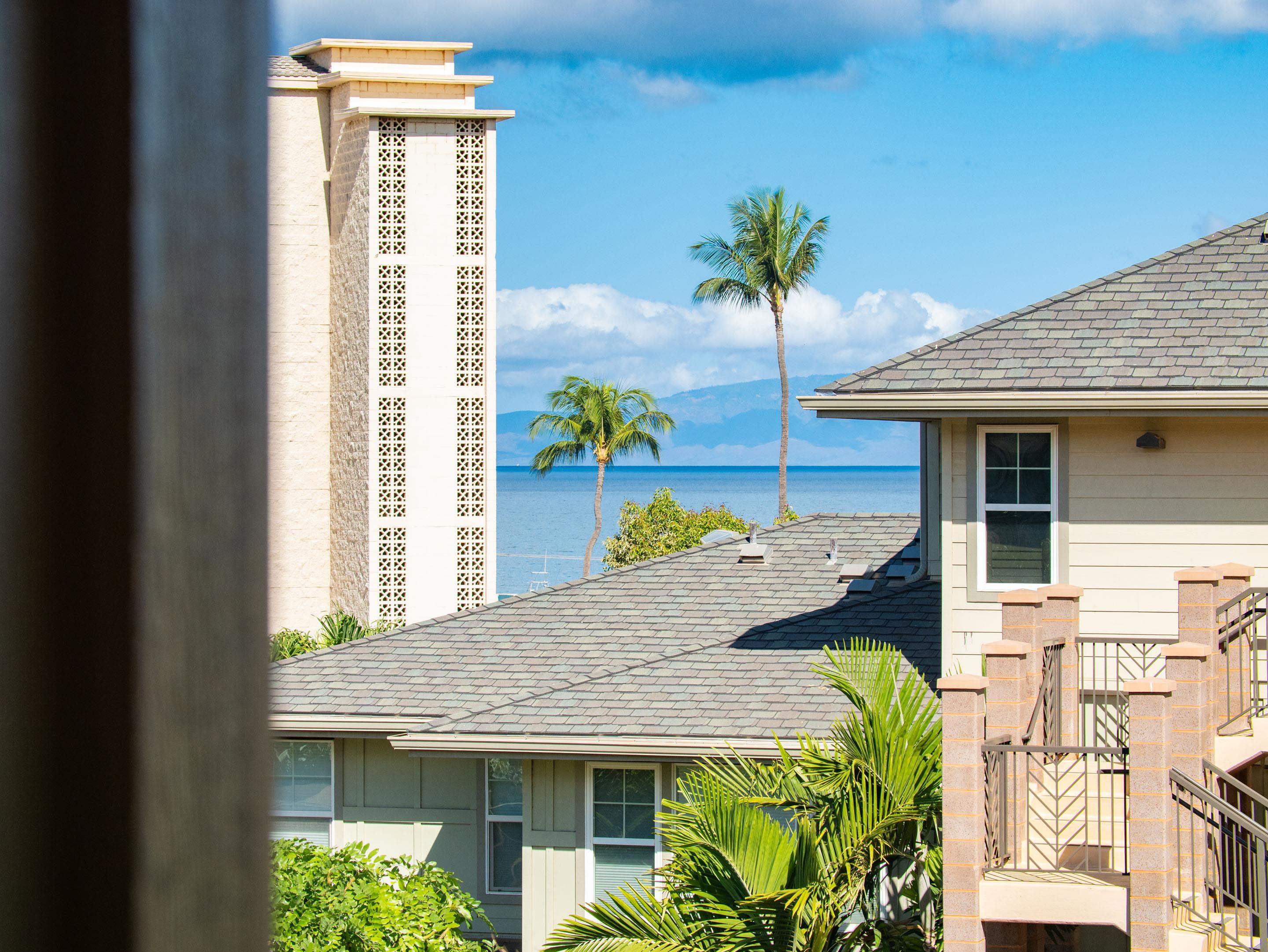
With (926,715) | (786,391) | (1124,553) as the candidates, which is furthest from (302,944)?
(786,391)

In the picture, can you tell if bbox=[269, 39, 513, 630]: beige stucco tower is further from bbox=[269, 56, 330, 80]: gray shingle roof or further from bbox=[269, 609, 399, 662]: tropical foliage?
bbox=[269, 56, 330, 80]: gray shingle roof

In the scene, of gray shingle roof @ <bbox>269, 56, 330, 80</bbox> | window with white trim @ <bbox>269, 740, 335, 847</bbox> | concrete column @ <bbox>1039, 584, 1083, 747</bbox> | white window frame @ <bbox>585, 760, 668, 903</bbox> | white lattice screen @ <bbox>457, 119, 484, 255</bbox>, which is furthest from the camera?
gray shingle roof @ <bbox>269, 56, 330, 80</bbox>

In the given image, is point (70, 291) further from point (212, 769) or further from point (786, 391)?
point (786, 391)

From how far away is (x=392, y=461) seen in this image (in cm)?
3250

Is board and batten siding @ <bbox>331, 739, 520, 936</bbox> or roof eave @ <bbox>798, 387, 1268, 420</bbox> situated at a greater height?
roof eave @ <bbox>798, 387, 1268, 420</bbox>

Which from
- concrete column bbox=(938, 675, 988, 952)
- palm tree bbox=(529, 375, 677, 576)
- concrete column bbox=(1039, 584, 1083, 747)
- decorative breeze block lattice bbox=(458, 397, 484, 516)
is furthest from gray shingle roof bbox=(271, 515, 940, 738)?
palm tree bbox=(529, 375, 677, 576)

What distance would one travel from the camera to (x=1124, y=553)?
13828 millimetres

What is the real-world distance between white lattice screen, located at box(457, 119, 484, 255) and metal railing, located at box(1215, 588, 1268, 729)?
22881 mm

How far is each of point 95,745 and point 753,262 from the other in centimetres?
6021

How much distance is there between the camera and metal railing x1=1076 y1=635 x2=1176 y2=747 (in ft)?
42.3

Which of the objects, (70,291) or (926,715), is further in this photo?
(926,715)

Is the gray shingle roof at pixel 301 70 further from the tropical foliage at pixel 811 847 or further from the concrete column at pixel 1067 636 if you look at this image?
the tropical foliage at pixel 811 847

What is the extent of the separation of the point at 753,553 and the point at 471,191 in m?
15.7

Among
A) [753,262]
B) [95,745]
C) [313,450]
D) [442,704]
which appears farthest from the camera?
[753,262]
